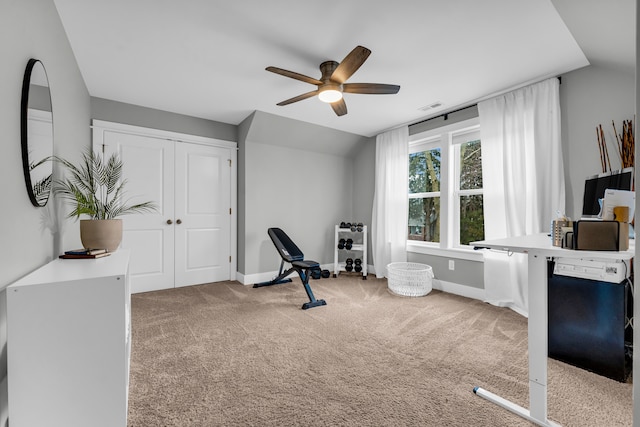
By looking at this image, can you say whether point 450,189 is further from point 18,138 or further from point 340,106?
point 18,138

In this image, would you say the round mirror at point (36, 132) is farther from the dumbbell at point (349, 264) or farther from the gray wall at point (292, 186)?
the dumbbell at point (349, 264)

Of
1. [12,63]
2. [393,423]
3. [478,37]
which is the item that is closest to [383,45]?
[478,37]

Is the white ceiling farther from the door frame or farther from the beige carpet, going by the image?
the beige carpet

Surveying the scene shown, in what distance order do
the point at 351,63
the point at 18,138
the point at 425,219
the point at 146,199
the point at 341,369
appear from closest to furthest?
1. the point at 18,138
2. the point at 341,369
3. the point at 351,63
4. the point at 146,199
5. the point at 425,219

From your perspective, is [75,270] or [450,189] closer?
[75,270]

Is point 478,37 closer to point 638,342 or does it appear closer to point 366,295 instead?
point 638,342

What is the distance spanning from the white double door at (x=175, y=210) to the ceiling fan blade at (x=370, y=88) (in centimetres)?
248

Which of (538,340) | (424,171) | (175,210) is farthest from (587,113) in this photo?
(175,210)

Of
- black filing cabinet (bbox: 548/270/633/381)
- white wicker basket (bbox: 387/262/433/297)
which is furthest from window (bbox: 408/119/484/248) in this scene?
black filing cabinet (bbox: 548/270/633/381)

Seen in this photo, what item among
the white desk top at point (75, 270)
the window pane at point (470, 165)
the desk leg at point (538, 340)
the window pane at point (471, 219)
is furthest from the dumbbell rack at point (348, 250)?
the white desk top at point (75, 270)

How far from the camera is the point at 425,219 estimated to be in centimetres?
425

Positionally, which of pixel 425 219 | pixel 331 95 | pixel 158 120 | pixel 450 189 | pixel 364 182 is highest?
pixel 158 120

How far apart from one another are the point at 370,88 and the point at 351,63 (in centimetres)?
41

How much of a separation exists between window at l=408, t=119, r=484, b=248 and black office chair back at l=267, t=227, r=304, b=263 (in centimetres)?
195
